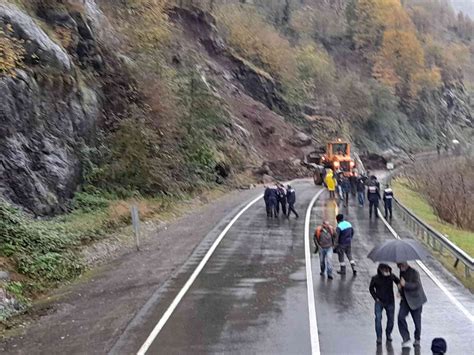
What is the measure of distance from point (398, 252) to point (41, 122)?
15.0 meters

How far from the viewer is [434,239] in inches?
852

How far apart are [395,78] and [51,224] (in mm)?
78385

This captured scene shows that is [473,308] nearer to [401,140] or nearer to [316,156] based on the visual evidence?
[316,156]

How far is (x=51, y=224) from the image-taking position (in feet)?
61.8

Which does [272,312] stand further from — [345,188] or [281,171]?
[281,171]

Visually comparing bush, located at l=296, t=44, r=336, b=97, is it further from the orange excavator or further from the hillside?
the orange excavator

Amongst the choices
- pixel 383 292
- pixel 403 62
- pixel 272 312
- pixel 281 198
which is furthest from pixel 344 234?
pixel 403 62

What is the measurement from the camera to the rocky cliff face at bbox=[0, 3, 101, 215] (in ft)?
62.9

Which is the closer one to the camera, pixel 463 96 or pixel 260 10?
pixel 260 10

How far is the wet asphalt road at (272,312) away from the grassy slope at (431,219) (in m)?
6.01

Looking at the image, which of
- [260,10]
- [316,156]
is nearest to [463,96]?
[260,10]

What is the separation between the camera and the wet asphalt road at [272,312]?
36.3 feet

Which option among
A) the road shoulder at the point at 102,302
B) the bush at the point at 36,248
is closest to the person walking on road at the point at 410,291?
the road shoulder at the point at 102,302

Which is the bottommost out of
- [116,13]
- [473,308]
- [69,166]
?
[473,308]
